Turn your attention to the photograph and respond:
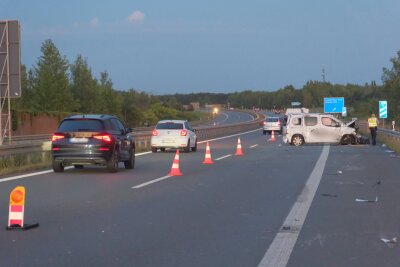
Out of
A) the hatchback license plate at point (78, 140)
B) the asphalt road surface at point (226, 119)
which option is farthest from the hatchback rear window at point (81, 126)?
the asphalt road surface at point (226, 119)

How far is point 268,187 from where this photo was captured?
14430mm

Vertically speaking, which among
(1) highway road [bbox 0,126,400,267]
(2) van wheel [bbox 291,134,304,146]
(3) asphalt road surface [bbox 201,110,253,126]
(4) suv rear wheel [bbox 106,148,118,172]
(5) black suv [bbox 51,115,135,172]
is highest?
(5) black suv [bbox 51,115,135,172]

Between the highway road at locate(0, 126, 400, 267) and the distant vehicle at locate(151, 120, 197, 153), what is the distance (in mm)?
10361

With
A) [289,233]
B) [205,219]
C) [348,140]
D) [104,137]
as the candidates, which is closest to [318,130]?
[348,140]

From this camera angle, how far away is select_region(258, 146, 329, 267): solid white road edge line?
23.4 feet

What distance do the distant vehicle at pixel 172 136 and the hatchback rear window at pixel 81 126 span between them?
10.8 metres

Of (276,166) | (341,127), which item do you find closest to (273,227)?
(276,166)

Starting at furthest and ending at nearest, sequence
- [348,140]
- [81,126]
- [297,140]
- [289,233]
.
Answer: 1. [297,140]
2. [348,140]
3. [81,126]
4. [289,233]

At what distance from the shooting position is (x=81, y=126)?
1750 cm

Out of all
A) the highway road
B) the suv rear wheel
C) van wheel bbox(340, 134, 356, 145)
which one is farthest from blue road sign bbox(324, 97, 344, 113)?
the suv rear wheel

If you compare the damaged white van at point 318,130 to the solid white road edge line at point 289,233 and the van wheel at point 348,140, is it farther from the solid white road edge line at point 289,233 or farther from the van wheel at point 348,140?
the solid white road edge line at point 289,233

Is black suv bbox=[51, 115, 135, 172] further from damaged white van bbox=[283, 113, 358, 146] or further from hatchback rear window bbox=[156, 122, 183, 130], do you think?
damaged white van bbox=[283, 113, 358, 146]

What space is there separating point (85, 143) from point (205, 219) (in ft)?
25.8

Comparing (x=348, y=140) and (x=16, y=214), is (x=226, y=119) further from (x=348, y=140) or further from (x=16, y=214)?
(x=16, y=214)
